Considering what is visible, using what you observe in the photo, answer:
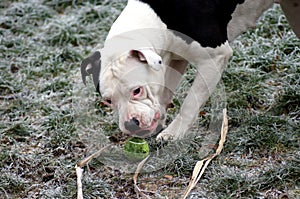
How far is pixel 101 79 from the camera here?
3781 millimetres

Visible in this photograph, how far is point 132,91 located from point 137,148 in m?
0.50

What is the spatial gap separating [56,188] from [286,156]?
135cm

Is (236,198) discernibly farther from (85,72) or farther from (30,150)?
(30,150)

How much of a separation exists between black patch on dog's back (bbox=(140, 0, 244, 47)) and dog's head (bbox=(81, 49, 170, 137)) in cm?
29

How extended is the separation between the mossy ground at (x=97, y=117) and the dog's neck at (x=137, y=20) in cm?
82

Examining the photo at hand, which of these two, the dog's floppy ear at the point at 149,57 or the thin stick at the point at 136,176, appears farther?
the thin stick at the point at 136,176

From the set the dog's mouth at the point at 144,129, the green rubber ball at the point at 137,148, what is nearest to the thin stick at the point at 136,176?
the green rubber ball at the point at 137,148

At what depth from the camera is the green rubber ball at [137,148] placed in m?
4.13

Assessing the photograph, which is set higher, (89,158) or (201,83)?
(201,83)

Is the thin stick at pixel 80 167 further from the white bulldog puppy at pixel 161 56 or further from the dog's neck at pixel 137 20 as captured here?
the dog's neck at pixel 137 20

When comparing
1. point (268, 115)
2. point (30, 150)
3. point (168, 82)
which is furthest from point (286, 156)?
point (30, 150)

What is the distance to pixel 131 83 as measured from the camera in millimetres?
3760

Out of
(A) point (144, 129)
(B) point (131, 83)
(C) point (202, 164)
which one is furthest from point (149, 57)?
(C) point (202, 164)

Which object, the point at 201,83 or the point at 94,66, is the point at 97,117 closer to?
the point at 201,83
